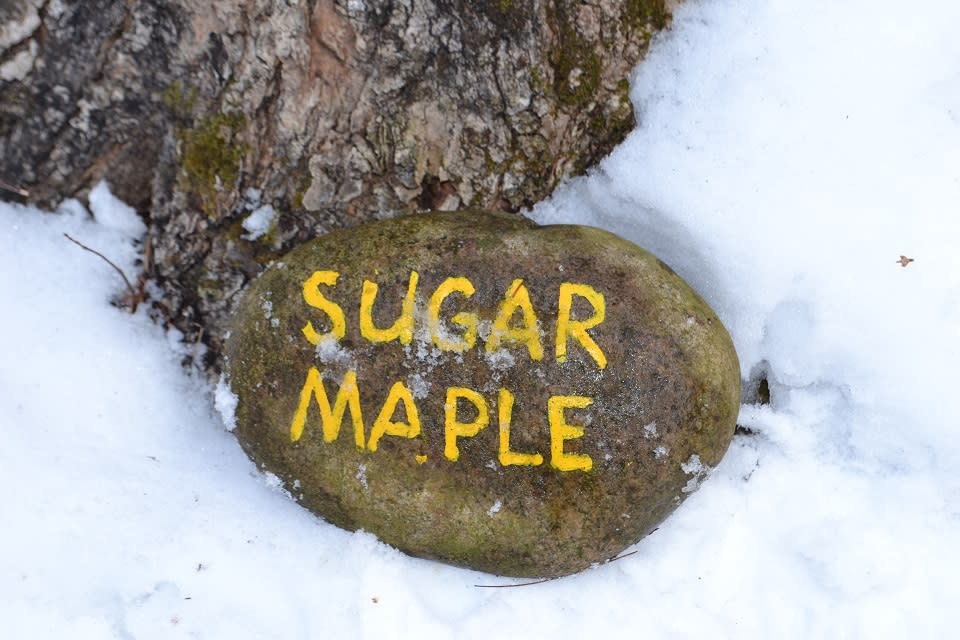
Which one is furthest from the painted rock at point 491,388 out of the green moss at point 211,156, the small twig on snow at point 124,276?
the small twig on snow at point 124,276

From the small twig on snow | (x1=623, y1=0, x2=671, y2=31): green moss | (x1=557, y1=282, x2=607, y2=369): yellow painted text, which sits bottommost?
the small twig on snow

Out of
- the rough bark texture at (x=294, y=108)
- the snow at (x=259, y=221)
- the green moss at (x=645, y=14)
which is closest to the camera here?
the rough bark texture at (x=294, y=108)

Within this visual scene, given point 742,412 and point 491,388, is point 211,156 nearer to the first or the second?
point 491,388

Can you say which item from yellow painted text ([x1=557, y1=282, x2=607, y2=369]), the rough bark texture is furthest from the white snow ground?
yellow painted text ([x1=557, y1=282, x2=607, y2=369])

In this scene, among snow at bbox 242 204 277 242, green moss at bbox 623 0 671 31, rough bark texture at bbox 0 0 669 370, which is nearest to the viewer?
rough bark texture at bbox 0 0 669 370

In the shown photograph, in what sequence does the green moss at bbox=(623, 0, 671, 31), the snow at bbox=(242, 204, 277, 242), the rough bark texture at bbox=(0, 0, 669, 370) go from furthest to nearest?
1. the snow at bbox=(242, 204, 277, 242)
2. the green moss at bbox=(623, 0, 671, 31)
3. the rough bark texture at bbox=(0, 0, 669, 370)

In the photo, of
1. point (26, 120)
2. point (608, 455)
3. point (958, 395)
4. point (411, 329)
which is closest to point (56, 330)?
point (26, 120)

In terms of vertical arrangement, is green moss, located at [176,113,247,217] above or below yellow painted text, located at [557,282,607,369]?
below

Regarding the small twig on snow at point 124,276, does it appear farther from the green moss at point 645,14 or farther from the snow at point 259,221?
the green moss at point 645,14

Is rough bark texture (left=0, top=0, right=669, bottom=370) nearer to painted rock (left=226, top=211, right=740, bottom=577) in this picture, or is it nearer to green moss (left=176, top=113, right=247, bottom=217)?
green moss (left=176, top=113, right=247, bottom=217)
